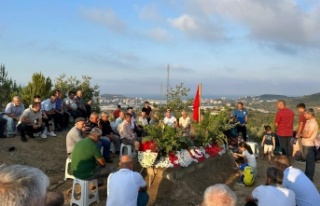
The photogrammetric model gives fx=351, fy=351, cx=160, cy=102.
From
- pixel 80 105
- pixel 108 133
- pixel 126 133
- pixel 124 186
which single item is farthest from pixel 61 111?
pixel 124 186

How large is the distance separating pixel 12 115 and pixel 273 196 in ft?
24.5

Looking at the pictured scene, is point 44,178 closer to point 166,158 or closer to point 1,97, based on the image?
point 166,158

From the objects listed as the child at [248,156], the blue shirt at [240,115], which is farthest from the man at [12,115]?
the blue shirt at [240,115]

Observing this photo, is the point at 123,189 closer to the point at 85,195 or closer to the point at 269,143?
the point at 85,195

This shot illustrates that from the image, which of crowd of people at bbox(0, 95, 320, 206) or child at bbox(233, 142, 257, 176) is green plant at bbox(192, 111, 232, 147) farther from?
child at bbox(233, 142, 257, 176)

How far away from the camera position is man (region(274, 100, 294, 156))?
915cm

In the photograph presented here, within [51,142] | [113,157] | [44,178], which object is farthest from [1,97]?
[44,178]

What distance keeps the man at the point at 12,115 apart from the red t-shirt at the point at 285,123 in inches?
274

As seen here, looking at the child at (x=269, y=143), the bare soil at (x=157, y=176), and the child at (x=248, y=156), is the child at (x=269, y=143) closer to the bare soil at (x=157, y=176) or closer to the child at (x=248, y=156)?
the bare soil at (x=157, y=176)

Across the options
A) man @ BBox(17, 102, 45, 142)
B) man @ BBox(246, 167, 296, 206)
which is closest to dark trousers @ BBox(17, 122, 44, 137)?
man @ BBox(17, 102, 45, 142)

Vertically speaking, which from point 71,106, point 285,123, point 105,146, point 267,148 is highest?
point 71,106

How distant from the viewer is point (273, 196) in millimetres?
4039

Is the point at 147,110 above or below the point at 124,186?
above

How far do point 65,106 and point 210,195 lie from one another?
27.7ft
